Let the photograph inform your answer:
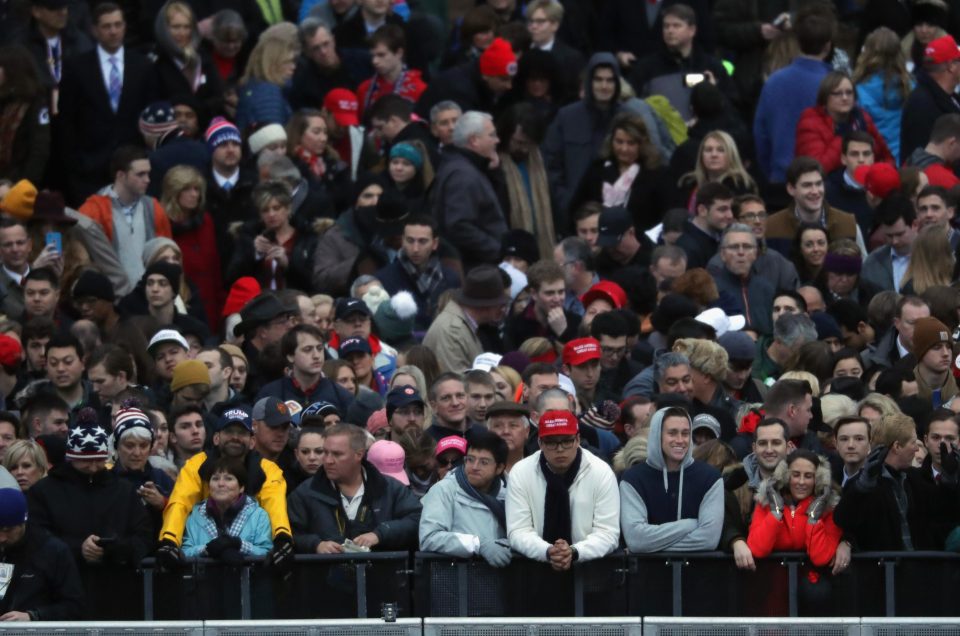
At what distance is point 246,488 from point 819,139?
25.0 feet

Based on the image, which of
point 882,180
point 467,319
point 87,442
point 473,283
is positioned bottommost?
point 87,442

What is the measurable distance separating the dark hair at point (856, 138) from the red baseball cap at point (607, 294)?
2.95 metres

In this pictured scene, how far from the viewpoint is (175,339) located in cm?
1584

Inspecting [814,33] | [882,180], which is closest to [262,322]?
[882,180]

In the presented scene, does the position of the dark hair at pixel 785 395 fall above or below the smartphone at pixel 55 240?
below

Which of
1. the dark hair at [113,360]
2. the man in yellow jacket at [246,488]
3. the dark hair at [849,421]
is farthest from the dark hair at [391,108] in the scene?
the dark hair at [849,421]

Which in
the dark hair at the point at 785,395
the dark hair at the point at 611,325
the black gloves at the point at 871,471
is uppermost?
the dark hair at the point at 611,325

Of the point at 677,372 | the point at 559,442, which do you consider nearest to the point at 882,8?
the point at 677,372

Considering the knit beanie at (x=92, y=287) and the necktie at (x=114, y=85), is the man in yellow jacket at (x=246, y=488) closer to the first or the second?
the knit beanie at (x=92, y=287)

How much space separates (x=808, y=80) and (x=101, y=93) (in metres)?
5.82

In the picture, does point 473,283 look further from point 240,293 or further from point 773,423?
point 773,423

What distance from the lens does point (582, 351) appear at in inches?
608

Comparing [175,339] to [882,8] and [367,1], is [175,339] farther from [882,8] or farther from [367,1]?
[882,8]

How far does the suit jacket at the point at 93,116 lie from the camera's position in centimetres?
1941
